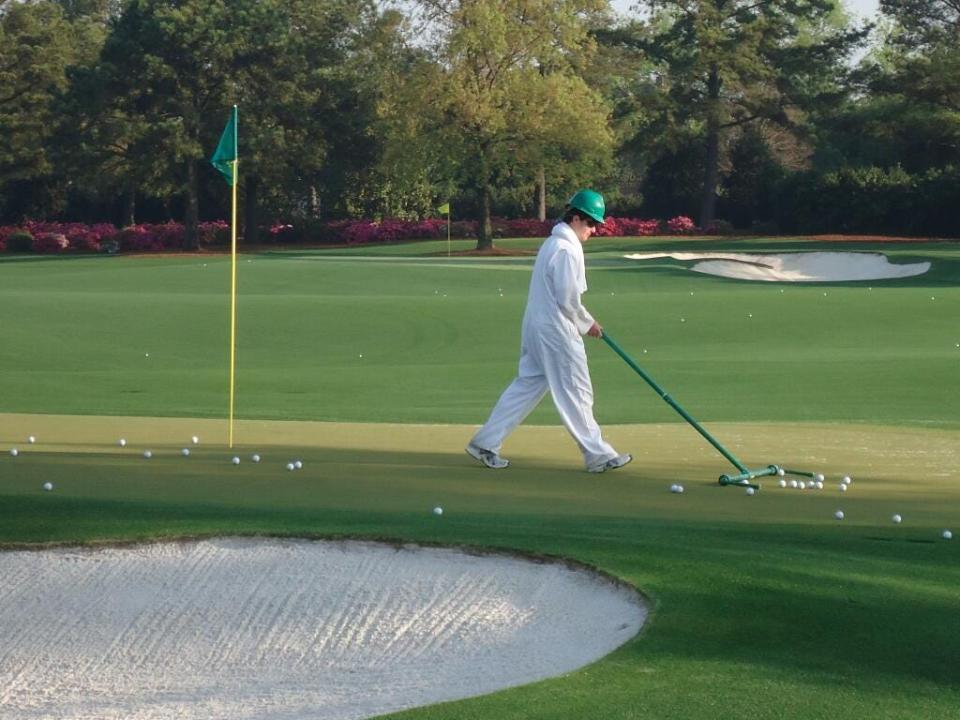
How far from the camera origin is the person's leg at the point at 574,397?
453 inches

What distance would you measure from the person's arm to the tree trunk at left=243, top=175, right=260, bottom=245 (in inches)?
2550

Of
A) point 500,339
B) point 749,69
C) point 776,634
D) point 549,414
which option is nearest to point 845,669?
point 776,634

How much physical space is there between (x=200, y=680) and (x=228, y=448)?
6.68 metres

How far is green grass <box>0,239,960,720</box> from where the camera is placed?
6441 millimetres

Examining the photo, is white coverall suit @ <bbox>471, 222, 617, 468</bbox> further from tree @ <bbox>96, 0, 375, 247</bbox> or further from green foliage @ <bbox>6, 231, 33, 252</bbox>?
green foliage @ <bbox>6, 231, 33, 252</bbox>

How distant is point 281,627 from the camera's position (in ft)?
23.2

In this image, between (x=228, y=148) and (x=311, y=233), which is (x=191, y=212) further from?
(x=228, y=148)

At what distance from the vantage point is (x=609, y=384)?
2048 centimetres

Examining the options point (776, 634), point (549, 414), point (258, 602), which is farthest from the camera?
point (549, 414)

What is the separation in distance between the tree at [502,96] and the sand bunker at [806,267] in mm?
15315

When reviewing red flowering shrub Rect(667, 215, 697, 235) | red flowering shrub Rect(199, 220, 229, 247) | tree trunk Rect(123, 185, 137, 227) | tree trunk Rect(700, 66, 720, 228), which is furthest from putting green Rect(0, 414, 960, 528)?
tree trunk Rect(123, 185, 137, 227)

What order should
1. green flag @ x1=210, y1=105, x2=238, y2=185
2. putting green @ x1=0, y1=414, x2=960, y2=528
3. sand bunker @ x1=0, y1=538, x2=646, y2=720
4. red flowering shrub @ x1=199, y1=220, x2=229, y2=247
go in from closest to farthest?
sand bunker @ x1=0, y1=538, x2=646, y2=720, putting green @ x1=0, y1=414, x2=960, y2=528, green flag @ x1=210, y1=105, x2=238, y2=185, red flowering shrub @ x1=199, y1=220, x2=229, y2=247

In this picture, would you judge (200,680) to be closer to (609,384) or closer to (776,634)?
(776,634)

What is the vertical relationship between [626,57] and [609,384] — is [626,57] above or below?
above
